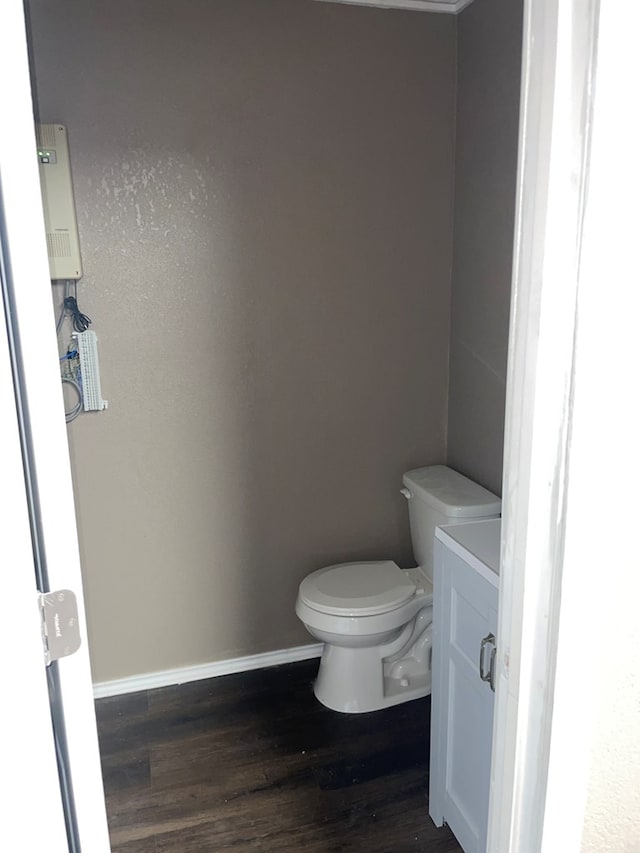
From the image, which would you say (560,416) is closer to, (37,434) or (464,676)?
(37,434)

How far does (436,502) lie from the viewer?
2.30 meters

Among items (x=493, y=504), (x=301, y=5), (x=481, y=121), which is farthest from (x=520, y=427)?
(x=301, y=5)

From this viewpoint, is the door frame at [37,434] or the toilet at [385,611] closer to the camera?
the door frame at [37,434]

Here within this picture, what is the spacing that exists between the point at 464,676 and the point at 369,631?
663mm

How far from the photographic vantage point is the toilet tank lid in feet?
7.22

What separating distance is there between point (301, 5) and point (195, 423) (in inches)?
56.6

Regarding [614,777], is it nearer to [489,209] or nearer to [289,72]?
[489,209]

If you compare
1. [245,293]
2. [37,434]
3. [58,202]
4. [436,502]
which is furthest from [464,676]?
[58,202]

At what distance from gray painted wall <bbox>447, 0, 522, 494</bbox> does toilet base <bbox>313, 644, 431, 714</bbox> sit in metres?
0.75

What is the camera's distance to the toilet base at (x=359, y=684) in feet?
7.80

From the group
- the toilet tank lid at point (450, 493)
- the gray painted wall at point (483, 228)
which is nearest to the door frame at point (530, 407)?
the toilet tank lid at point (450, 493)

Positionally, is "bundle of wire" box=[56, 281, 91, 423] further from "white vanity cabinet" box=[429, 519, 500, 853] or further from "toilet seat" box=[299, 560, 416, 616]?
"white vanity cabinet" box=[429, 519, 500, 853]

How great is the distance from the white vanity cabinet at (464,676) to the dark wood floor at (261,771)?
22 cm

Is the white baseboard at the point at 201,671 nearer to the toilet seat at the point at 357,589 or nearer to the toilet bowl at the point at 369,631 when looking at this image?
the toilet bowl at the point at 369,631
